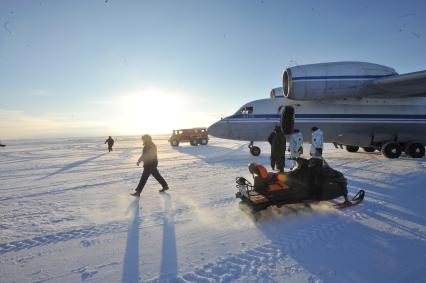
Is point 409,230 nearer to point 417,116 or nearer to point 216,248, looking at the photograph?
point 216,248

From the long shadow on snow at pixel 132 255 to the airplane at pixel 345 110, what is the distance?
1090 centimetres

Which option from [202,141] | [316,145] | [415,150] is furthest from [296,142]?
[202,141]

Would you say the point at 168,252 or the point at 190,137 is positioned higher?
the point at 190,137

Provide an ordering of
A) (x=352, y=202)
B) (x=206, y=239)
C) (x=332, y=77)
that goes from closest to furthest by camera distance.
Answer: (x=206, y=239), (x=352, y=202), (x=332, y=77)

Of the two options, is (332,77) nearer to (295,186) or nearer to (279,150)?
(279,150)

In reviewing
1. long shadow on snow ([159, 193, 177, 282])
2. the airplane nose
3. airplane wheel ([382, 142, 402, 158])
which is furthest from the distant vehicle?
long shadow on snow ([159, 193, 177, 282])

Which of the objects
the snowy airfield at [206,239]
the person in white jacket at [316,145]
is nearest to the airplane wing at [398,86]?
the snowy airfield at [206,239]

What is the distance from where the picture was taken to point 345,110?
49.2 feet

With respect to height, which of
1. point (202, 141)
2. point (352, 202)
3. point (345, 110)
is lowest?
point (352, 202)

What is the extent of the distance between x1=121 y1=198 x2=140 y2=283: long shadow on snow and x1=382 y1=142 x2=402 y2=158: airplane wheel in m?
13.8

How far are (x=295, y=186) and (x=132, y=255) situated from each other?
323cm

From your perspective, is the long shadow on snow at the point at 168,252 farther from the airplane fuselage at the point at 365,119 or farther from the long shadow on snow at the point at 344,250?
the airplane fuselage at the point at 365,119

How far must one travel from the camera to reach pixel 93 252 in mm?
4070

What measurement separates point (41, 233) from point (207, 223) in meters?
2.92
